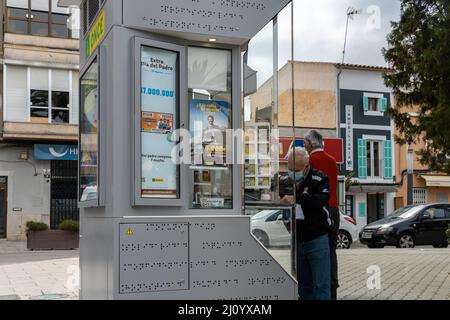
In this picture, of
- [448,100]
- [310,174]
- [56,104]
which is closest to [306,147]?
[310,174]

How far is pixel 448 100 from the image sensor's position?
945cm

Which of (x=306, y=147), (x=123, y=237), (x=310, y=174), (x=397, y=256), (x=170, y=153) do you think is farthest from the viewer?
(x=397, y=256)

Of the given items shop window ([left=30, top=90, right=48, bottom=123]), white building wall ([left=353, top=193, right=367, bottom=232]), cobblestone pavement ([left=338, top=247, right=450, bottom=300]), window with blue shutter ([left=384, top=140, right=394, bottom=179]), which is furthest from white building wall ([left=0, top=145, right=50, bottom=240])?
window with blue shutter ([left=384, top=140, right=394, bottom=179])

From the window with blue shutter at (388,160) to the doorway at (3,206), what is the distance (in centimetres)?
2116

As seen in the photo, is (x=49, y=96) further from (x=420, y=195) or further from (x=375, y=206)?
(x=420, y=195)

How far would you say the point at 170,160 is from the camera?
17.3 feet

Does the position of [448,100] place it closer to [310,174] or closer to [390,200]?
[310,174]

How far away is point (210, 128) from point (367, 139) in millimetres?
31530

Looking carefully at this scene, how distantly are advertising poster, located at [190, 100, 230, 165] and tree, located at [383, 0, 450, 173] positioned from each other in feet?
17.3

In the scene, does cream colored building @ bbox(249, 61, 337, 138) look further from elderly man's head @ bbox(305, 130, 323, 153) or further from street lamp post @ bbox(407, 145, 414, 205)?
elderly man's head @ bbox(305, 130, 323, 153)

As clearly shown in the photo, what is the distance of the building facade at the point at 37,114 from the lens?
2525 centimetres

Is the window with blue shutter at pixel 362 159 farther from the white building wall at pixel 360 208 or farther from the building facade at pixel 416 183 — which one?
the building facade at pixel 416 183

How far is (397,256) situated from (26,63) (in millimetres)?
17662

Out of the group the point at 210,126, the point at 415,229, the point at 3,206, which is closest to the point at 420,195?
the point at 415,229
